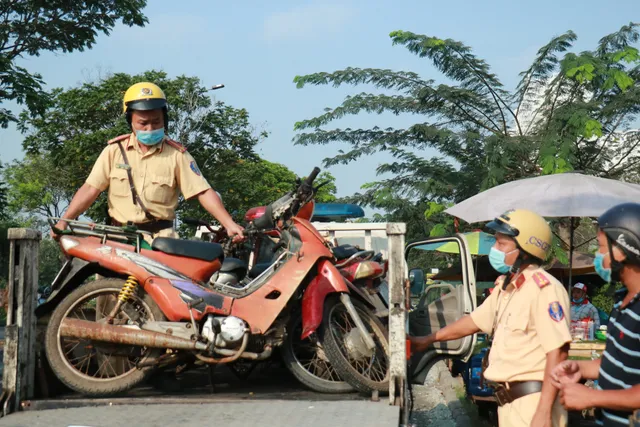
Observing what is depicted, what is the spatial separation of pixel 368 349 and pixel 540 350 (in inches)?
58.1

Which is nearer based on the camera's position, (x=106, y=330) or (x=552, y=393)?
(x=552, y=393)

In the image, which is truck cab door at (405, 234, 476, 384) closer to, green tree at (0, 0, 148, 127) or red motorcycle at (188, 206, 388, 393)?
red motorcycle at (188, 206, 388, 393)

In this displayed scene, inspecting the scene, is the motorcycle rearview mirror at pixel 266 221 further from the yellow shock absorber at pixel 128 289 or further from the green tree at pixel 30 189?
the green tree at pixel 30 189

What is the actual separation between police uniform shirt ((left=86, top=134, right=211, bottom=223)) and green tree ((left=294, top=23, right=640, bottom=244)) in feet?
28.9

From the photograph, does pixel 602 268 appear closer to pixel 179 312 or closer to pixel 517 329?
pixel 517 329

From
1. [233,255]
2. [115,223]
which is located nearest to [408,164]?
[233,255]

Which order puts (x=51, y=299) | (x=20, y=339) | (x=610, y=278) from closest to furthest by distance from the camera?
1. (x=610, y=278)
2. (x=20, y=339)
3. (x=51, y=299)

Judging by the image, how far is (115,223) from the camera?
212 inches

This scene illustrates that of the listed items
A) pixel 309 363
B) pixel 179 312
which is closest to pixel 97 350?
pixel 179 312

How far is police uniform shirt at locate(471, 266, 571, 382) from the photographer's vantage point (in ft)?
11.6

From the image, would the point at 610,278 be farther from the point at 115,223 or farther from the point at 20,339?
the point at 115,223

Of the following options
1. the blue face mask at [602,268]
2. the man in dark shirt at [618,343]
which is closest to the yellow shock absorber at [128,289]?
the man in dark shirt at [618,343]

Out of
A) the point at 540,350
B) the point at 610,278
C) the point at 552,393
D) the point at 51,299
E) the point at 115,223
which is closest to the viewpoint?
the point at 610,278

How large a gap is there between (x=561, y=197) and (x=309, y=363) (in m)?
4.90
